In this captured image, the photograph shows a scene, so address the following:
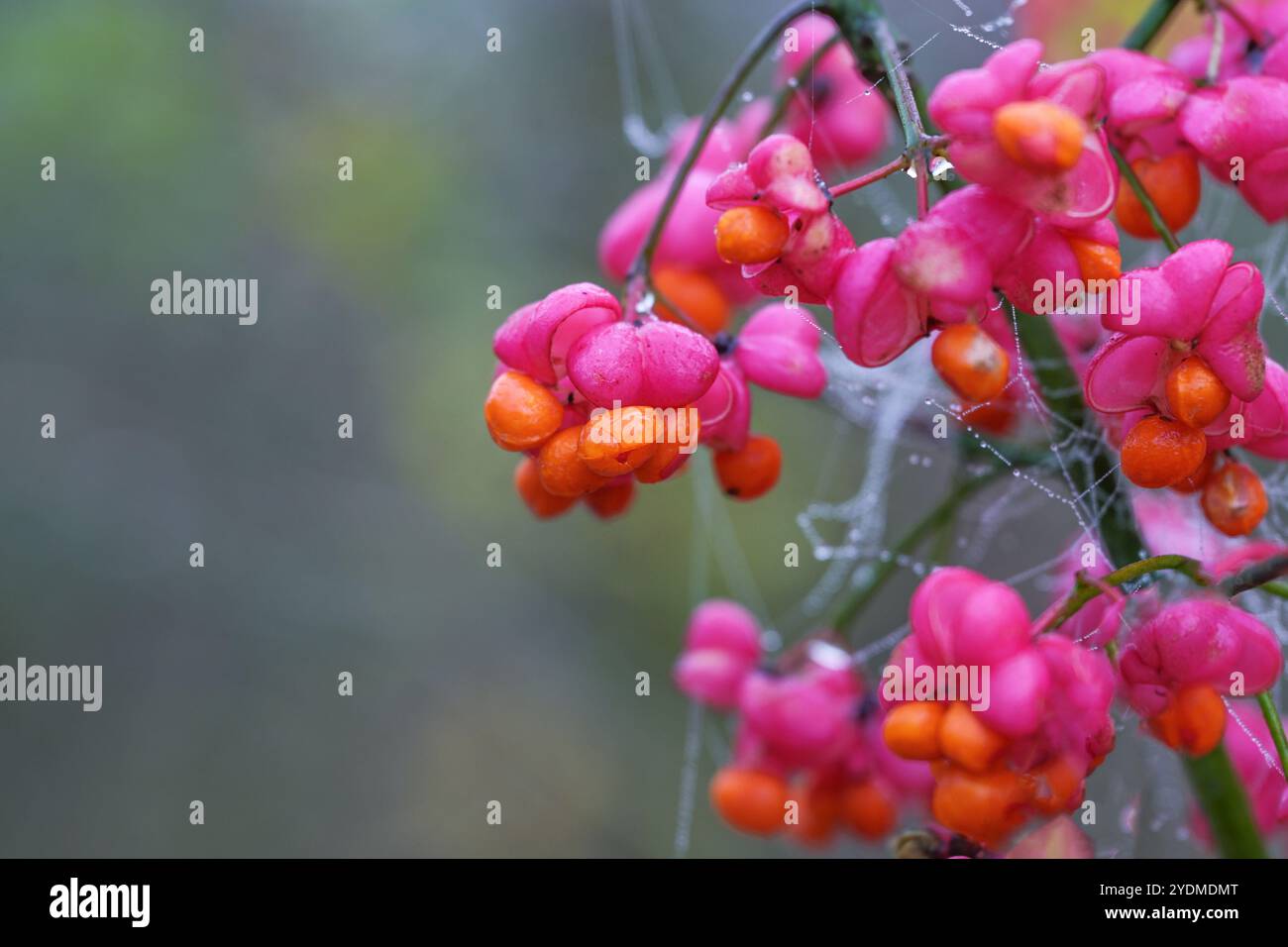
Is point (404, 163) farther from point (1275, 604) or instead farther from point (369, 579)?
point (1275, 604)

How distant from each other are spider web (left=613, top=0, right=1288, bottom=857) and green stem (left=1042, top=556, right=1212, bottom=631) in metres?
0.10

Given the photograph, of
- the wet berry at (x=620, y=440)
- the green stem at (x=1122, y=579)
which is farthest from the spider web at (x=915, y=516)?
the wet berry at (x=620, y=440)

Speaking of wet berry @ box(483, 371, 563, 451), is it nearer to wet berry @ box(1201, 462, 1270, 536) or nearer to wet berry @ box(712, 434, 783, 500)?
wet berry @ box(712, 434, 783, 500)

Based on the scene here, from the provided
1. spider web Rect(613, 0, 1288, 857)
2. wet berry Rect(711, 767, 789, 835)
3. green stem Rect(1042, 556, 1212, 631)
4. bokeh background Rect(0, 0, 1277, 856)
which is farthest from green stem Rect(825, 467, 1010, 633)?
bokeh background Rect(0, 0, 1277, 856)

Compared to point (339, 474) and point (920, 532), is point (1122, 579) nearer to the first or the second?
point (920, 532)

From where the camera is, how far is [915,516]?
2551 mm

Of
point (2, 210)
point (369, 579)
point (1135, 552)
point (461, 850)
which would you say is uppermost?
point (2, 210)

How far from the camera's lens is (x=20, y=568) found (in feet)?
7.20

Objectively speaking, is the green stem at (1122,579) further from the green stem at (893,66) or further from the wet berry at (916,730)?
the green stem at (893,66)

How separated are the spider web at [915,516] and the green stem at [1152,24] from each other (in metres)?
0.09

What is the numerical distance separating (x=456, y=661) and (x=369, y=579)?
0.27 meters

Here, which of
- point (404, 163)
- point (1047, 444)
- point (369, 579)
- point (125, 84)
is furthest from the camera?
point (369, 579)

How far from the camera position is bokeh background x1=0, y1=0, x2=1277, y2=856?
213cm
